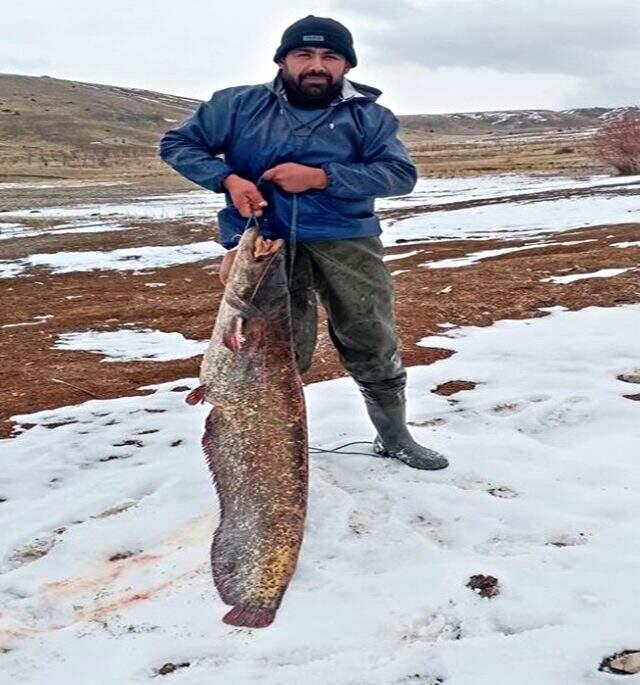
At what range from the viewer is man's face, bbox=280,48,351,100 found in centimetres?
383

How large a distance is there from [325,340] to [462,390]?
6.91ft

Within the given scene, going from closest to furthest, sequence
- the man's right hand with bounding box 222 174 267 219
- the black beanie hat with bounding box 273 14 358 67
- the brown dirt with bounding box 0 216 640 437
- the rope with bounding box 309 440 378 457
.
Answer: the man's right hand with bounding box 222 174 267 219, the black beanie hat with bounding box 273 14 358 67, the rope with bounding box 309 440 378 457, the brown dirt with bounding box 0 216 640 437

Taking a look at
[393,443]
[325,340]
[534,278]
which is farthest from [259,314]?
[534,278]

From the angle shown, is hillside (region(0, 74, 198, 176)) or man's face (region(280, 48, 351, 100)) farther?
hillside (region(0, 74, 198, 176))

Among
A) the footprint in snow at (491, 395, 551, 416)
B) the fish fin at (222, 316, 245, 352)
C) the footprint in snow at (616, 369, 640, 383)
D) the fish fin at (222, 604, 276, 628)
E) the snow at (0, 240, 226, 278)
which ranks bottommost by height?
the snow at (0, 240, 226, 278)

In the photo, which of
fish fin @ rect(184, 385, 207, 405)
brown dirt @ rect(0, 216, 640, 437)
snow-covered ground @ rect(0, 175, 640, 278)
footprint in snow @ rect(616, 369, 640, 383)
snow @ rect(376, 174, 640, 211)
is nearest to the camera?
fish fin @ rect(184, 385, 207, 405)

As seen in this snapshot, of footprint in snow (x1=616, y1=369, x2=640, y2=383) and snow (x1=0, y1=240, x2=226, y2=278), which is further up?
footprint in snow (x1=616, y1=369, x2=640, y2=383)

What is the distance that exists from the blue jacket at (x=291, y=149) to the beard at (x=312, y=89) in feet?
0.13

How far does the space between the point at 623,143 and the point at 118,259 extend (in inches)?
855

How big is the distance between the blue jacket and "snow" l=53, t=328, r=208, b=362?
3.81m

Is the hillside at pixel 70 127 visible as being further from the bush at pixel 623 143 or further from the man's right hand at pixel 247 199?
the man's right hand at pixel 247 199

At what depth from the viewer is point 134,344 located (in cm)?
832

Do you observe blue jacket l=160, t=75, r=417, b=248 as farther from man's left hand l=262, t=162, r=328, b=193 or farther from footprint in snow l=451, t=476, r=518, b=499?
footprint in snow l=451, t=476, r=518, b=499

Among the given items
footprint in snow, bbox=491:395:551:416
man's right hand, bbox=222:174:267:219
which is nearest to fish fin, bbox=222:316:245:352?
man's right hand, bbox=222:174:267:219
